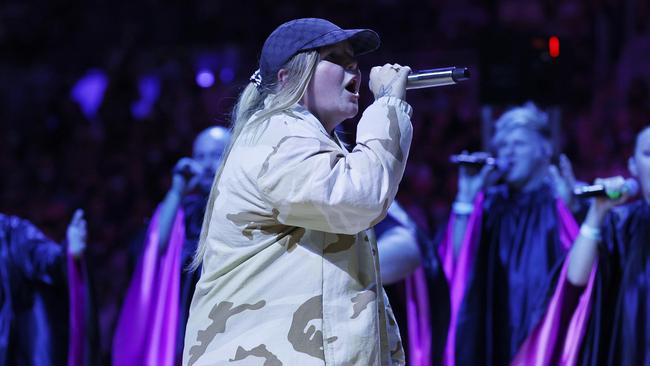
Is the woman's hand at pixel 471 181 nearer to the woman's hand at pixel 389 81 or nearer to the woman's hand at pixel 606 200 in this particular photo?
the woman's hand at pixel 606 200

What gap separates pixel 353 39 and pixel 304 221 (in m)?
0.53

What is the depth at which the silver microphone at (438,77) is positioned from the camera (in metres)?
2.55

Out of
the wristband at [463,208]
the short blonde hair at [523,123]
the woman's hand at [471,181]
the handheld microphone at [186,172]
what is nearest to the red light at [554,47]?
the short blonde hair at [523,123]

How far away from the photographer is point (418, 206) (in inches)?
292

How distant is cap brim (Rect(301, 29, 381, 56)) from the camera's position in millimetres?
2586

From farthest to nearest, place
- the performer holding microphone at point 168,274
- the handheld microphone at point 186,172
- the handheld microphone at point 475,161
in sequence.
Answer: the handheld microphone at point 475,161, the handheld microphone at point 186,172, the performer holding microphone at point 168,274

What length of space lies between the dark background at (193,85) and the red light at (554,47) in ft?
0.10

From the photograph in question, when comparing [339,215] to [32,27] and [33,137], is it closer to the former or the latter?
[33,137]

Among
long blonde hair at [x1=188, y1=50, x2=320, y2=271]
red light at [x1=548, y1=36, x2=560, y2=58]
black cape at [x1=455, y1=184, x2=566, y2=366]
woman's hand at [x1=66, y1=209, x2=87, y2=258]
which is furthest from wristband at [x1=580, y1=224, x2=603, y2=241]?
woman's hand at [x1=66, y1=209, x2=87, y2=258]

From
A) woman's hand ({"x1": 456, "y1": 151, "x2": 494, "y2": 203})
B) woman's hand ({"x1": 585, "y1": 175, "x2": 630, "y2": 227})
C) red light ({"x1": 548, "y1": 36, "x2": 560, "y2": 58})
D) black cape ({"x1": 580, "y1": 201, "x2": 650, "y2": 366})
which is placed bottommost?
Result: black cape ({"x1": 580, "y1": 201, "x2": 650, "y2": 366})

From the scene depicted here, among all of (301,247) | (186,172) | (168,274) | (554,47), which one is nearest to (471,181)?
(554,47)

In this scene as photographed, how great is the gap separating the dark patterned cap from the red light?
10.4 feet

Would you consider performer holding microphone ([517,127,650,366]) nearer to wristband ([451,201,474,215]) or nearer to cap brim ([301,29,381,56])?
wristband ([451,201,474,215])

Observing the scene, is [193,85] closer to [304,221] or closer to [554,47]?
[554,47]
